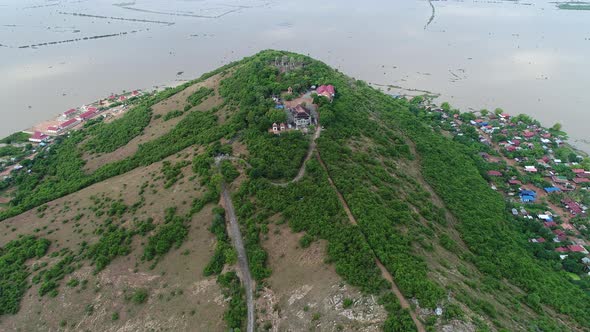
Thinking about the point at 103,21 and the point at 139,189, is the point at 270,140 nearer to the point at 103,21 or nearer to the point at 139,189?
the point at 139,189

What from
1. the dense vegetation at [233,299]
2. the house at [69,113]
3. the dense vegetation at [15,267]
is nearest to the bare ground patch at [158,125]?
the dense vegetation at [15,267]

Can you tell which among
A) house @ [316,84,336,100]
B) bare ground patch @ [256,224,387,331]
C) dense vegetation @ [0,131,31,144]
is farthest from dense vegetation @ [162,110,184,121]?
bare ground patch @ [256,224,387,331]

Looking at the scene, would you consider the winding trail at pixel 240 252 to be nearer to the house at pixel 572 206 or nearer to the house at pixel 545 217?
the house at pixel 545 217

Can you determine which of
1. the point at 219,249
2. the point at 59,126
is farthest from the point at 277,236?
the point at 59,126

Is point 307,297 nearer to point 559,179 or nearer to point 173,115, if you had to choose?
point 173,115

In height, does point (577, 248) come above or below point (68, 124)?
below

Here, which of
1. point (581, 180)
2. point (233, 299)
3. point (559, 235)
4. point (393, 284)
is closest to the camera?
point (393, 284)
